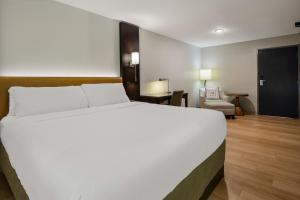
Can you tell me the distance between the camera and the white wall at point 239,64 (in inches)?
209

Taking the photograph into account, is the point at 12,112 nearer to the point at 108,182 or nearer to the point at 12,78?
the point at 12,78

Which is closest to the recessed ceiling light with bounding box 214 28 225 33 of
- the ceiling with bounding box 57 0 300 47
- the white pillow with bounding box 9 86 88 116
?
the ceiling with bounding box 57 0 300 47

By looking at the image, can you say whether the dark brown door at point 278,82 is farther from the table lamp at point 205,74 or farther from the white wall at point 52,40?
the white wall at point 52,40

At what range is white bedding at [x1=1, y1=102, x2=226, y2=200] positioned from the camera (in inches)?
30.3

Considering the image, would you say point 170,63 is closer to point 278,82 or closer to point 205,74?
point 205,74

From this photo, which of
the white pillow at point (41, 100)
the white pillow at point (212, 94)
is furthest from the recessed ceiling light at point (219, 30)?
the white pillow at point (41, 100)

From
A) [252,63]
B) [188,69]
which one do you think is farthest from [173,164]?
[252,63]

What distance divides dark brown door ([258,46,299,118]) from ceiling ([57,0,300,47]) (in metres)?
0.67

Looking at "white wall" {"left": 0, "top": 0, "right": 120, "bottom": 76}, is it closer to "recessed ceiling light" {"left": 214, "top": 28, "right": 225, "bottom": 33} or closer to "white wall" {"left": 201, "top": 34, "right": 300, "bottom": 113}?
"recessed ceiling light" {"left": 214, "top": 28, "right": 225, "bottom": 33}

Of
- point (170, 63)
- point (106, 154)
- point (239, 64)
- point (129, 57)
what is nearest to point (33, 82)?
point (129, 57)

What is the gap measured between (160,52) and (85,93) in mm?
2585

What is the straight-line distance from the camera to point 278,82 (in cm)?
510

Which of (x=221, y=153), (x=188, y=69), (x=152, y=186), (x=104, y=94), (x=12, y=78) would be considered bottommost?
(x=221, y=153)

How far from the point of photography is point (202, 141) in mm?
1431
